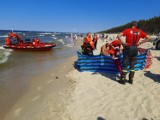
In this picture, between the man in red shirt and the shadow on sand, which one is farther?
the shadow on sand

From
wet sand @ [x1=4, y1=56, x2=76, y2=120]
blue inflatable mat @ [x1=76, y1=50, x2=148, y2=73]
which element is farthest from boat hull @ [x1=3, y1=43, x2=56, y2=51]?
wet sand @ [x1=4, y1=56, x2=76, y2=120]

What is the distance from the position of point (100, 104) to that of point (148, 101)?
1121mm

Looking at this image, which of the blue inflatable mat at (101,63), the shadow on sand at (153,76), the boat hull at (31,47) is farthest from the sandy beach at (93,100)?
the boat hull at (31,47)

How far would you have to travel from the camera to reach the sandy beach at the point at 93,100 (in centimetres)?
488

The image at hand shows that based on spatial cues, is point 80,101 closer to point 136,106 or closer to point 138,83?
point 136,106

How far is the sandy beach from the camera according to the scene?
4.88 meters

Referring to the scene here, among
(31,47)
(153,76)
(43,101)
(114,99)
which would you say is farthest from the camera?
(31,47)

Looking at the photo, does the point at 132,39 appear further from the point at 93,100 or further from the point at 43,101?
the point at 43,101

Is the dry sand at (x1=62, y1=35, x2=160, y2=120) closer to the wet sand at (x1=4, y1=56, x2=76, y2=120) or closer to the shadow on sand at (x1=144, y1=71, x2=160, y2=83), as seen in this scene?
the shadow on sand at (x1=144, y1=71, x2=160, y2=83)

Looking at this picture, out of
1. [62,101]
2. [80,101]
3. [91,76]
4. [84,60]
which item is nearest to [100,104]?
[80,101]

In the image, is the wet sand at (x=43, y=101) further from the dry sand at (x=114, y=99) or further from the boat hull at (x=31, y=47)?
the boat hull at (x=31, y=47)

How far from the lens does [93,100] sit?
5711 millimetres

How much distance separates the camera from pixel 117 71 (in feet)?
27.7

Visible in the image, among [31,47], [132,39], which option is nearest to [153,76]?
[132,39]
